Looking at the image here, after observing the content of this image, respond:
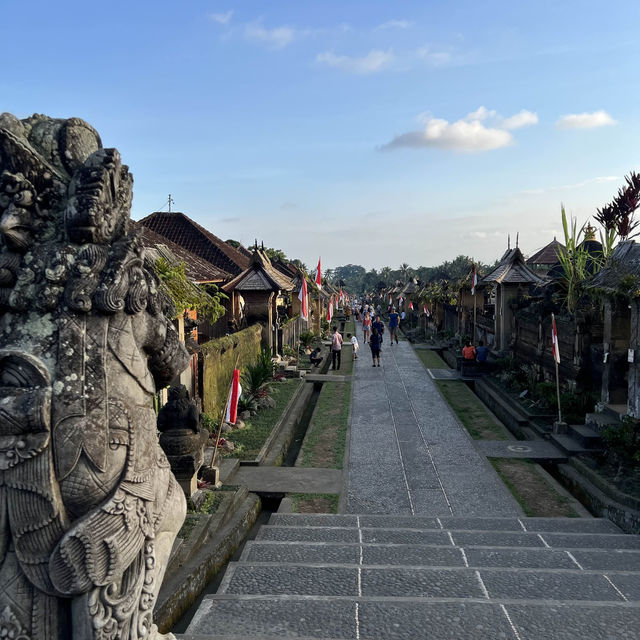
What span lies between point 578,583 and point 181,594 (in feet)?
11.1

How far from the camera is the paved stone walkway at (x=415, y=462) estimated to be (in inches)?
310

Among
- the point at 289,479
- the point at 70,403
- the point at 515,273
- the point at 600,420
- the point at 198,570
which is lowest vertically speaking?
the point at 289,479

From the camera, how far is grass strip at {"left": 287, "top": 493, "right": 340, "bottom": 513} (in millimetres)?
7676

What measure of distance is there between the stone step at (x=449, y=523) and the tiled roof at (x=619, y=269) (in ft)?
15.1

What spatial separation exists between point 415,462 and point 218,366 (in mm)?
4664

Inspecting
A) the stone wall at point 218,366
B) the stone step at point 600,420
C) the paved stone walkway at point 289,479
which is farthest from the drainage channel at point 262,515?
the stone step at point 600,420

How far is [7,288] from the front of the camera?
2.89m

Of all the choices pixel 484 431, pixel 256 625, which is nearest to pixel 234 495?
pixel 256 625

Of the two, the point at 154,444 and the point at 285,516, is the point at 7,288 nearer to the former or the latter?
the point at 154,444

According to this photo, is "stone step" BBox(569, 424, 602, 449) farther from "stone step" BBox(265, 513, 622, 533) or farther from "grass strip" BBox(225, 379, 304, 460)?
"grass strip" BBox(225, 379, 304, 460)

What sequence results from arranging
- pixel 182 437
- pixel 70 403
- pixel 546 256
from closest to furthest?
pixel 70 403 < pixel 182 437 < pixel 546 256

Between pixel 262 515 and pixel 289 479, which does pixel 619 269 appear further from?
pixel 262 515

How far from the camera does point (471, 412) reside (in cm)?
1379

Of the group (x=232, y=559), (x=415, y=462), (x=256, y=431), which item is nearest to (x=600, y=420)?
(x=415, y=462)
